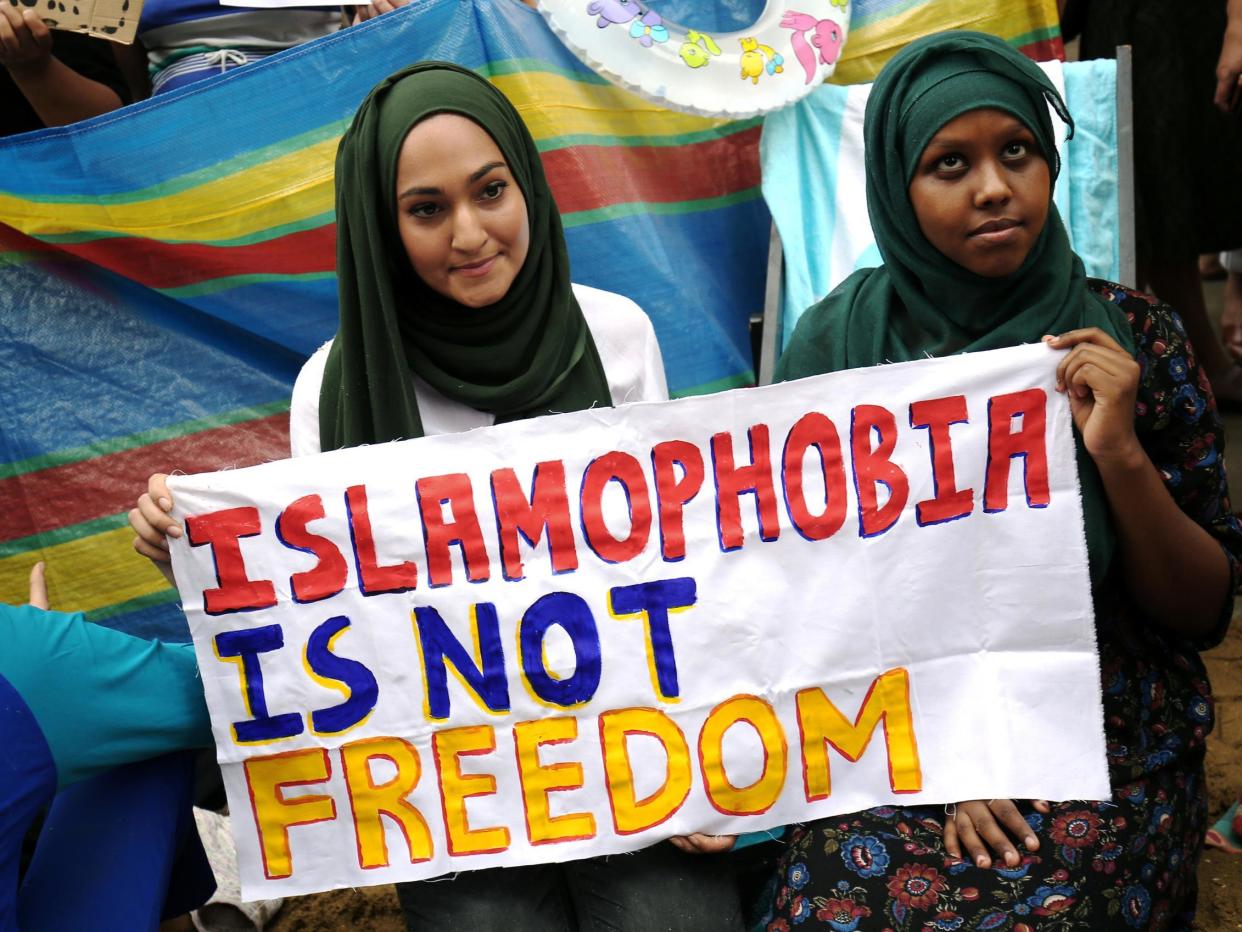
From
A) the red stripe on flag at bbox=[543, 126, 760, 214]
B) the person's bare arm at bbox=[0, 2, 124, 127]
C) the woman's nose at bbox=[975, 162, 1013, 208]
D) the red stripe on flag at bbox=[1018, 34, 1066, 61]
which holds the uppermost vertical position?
the person's bare arm at bbox=[0, 2, 124, 127]

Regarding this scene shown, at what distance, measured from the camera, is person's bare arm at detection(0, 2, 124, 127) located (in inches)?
118

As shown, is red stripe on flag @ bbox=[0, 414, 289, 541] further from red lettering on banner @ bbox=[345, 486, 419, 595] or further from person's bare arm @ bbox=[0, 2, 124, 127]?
red lettering on banner @ bbox=[345, 486, 419, 595]

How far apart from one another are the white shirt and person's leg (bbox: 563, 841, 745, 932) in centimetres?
85

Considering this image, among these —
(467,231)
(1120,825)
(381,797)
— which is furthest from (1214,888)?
(467,231)

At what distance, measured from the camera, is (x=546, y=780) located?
213 centimetres

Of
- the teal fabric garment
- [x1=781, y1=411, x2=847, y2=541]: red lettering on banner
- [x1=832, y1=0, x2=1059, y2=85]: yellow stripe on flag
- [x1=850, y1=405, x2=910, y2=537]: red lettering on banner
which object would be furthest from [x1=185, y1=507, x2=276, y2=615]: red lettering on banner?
[x1=832, y1=0, x2=1059, y2=85]: yellow stripe on flag

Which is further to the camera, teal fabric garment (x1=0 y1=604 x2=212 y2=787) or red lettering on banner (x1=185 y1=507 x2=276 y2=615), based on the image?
red lettering on banner (x1=185 y1=507 x2=276 y2=615)

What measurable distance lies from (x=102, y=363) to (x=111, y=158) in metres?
0.47

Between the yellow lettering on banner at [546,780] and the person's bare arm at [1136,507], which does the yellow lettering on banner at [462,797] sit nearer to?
the yellow lettering on banner at [546,780]

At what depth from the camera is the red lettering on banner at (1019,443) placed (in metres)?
2.05

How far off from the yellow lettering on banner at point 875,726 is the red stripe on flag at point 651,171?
162 centimetres

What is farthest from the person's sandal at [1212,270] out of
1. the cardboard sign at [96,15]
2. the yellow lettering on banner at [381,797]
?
the yellow lettering on banner at [381,797]

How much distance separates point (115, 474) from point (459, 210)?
1350 mm

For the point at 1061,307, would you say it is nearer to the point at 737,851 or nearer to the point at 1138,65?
the point at 737,851
